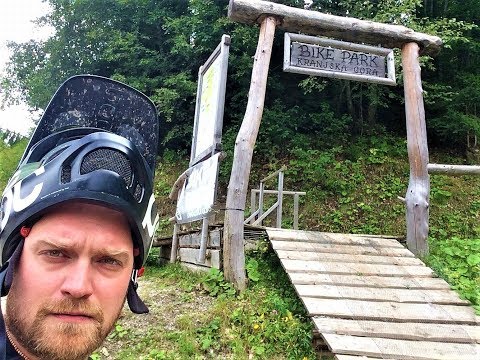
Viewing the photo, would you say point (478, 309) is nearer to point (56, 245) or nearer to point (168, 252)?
point (56, 245)

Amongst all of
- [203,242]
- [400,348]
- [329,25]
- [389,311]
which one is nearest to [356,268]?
[389,311]

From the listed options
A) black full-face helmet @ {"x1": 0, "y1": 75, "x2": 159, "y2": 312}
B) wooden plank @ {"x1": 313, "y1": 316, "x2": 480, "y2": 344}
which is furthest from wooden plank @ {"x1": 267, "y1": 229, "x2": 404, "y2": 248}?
black full-face helmet @ {"x1": 0, "y1": 75, "x2": 159, "y2": 312}

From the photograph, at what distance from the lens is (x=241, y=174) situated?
5000 millimetres

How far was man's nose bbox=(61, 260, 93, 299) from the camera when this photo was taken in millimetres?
822

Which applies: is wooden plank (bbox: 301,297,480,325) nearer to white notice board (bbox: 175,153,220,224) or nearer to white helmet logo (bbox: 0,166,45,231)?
white notice board (bbox: 175,153,220,224)

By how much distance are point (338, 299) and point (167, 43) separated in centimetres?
1205

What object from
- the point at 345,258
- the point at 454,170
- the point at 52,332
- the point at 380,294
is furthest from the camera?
the point at 454,170

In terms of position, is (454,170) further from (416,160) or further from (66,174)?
(66,174)

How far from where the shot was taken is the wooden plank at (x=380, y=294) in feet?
13.1

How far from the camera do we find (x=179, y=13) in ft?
47.4

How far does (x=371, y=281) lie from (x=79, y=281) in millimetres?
4044

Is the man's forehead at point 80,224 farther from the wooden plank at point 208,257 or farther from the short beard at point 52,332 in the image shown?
the wooden plank at point 208,257

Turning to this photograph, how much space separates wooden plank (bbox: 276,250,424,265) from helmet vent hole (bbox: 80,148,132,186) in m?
3.84

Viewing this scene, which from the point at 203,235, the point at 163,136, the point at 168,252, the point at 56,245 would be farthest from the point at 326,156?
the point at 56,245
